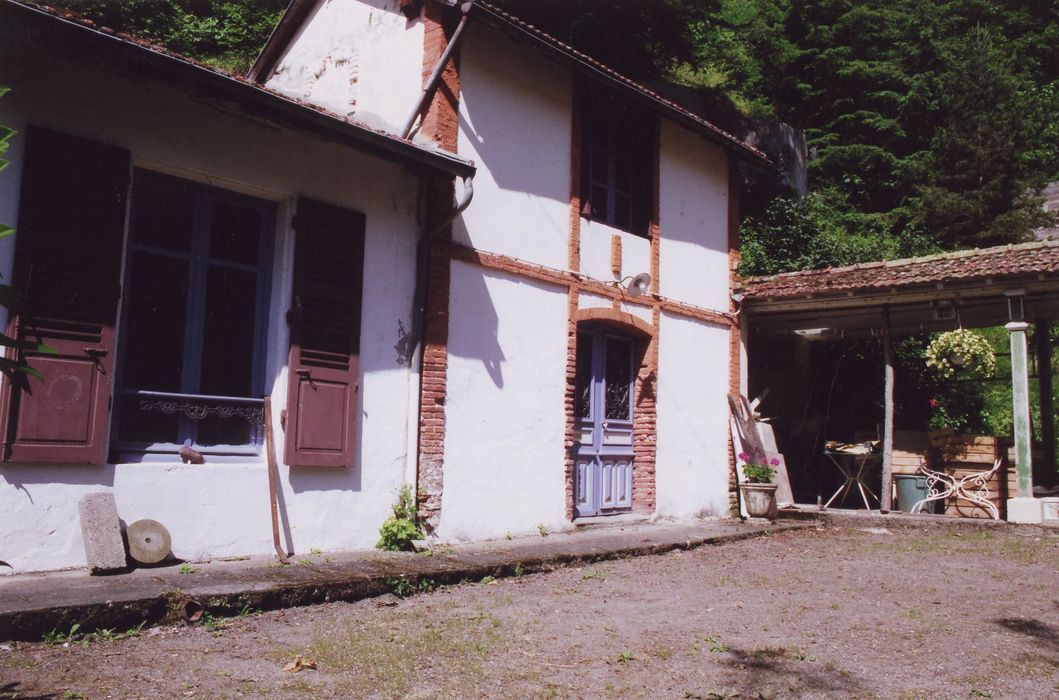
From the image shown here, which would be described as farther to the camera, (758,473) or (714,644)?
(758,473)

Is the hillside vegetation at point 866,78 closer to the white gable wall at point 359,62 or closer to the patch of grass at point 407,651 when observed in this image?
the white gable wall at point 359,62

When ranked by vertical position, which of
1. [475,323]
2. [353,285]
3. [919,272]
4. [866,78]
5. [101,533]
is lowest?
[101,533]

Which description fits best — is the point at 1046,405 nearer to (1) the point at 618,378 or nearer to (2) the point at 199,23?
(1) the point at 618,378

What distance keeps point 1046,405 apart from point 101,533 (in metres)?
11.8

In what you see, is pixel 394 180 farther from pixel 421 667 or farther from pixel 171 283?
pixel 421 667

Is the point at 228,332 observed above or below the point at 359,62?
below

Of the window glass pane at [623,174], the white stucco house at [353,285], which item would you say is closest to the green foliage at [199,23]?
the white stucco house at [353,285]

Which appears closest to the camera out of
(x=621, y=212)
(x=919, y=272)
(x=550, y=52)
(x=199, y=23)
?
(x=550, y=52)

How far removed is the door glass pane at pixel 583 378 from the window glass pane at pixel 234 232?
13.3 feet

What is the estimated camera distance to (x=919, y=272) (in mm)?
10180

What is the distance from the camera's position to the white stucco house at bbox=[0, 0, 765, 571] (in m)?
5.43

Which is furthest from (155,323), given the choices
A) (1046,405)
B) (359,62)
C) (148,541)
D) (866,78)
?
(866,78)

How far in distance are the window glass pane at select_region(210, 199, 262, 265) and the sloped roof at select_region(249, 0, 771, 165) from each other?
2.92 m

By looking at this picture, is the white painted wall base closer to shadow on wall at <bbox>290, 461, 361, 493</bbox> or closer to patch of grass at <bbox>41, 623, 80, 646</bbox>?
shadow on wall at <bbox>290, 461, 361, 493</bbox>
